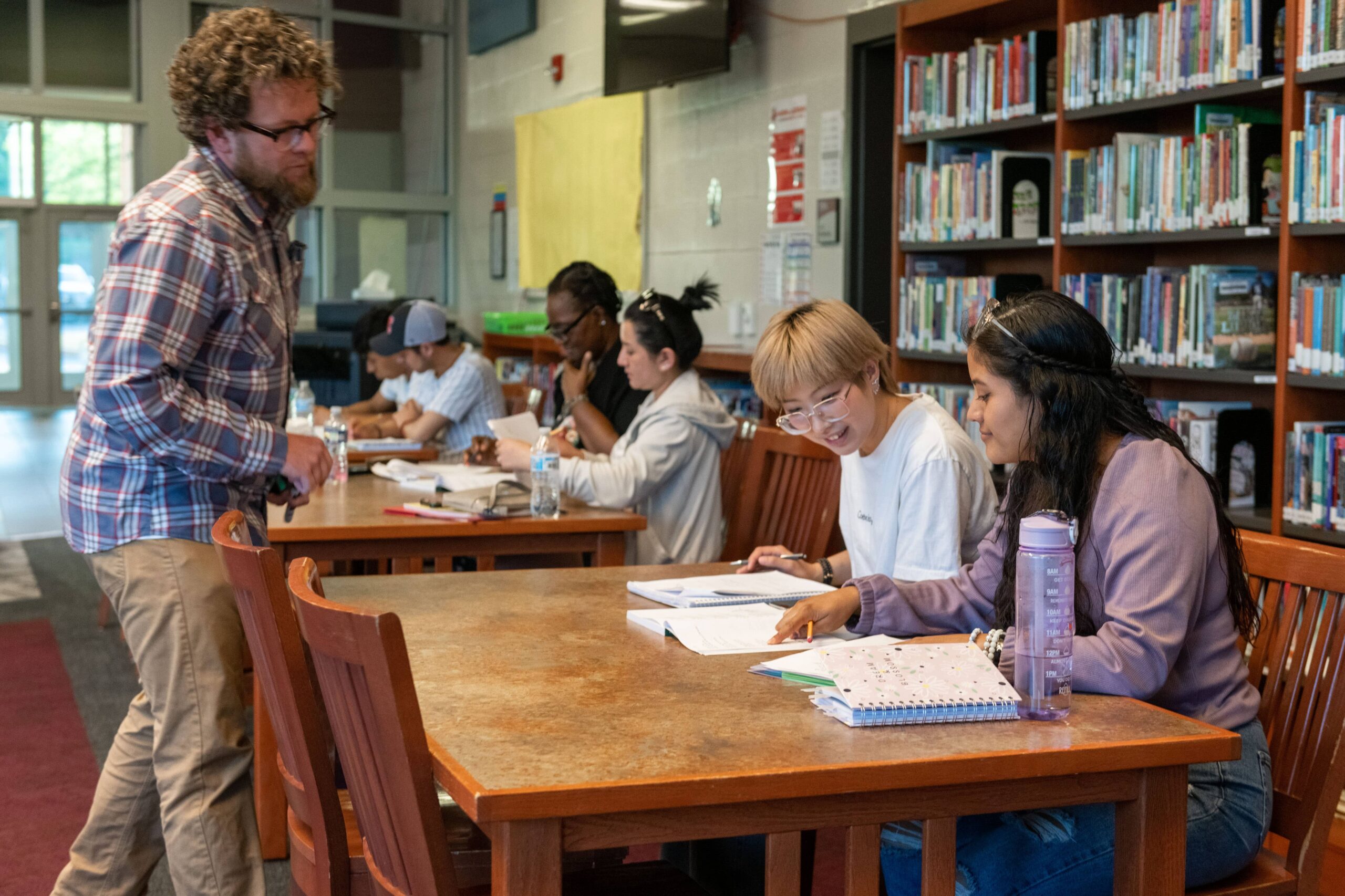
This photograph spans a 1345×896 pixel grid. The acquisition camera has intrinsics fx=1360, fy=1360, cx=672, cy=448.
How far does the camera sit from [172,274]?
6.74 ft

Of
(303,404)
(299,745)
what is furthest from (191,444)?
(303,404)

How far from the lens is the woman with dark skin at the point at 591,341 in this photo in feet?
13.5

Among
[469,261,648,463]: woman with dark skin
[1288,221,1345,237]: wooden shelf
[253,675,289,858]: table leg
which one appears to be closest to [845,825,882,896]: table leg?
[253,675,289,858]: table leg

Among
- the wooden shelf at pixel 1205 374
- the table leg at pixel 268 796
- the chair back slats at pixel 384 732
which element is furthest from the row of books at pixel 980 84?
the chair back slats at pixel 384 732

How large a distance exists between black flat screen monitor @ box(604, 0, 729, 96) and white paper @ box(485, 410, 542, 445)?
8.44 ft

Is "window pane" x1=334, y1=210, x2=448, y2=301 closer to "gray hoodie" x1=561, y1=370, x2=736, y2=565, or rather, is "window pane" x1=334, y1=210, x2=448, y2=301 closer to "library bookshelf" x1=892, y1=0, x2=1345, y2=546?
"library bookshelf" x1=892, y1=0, x2=1345, y2=546

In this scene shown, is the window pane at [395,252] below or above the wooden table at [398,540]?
above

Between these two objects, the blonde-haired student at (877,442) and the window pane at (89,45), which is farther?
the window pane at (89,45)

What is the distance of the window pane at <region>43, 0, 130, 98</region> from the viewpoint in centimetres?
995

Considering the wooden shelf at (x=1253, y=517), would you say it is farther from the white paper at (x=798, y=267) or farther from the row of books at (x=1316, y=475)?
the white paper at (x=798, y=267)

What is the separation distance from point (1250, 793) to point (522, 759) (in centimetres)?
89

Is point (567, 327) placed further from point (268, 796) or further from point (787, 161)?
point (268, 796)

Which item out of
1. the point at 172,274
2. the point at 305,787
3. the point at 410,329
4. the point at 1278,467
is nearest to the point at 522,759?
the point at 305,787

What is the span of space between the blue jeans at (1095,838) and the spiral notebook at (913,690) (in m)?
0.20
